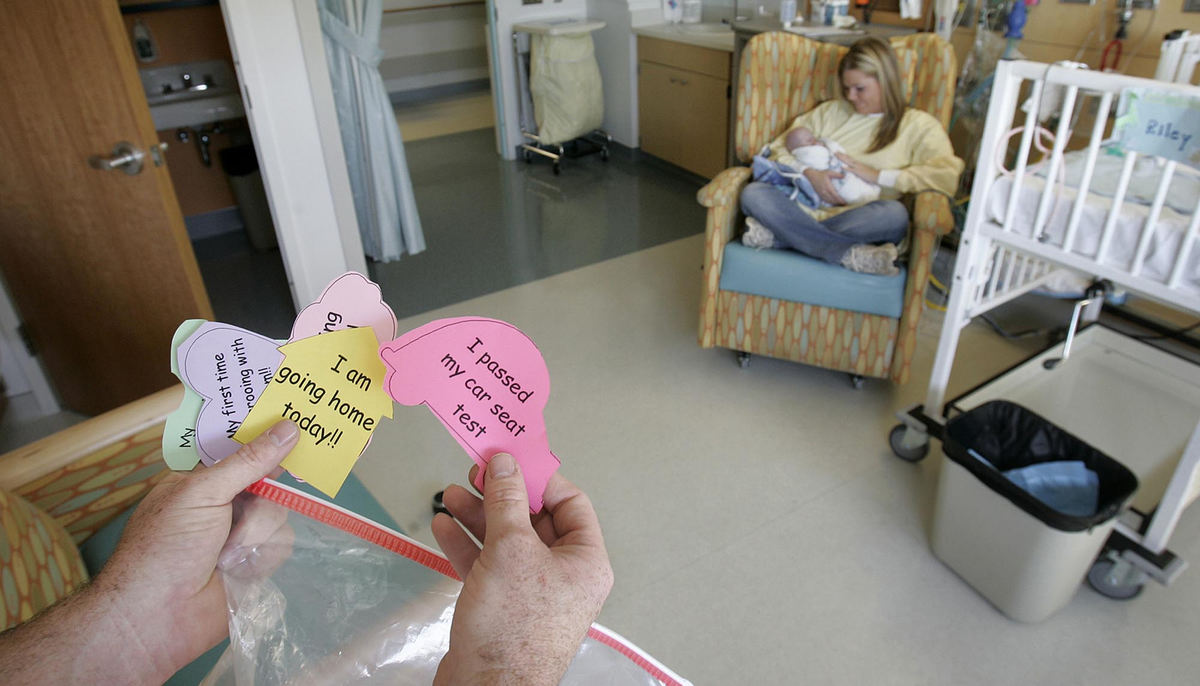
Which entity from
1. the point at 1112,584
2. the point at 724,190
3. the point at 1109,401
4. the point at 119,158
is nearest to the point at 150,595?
the point at 119,158

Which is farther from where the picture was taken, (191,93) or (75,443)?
(191,93)

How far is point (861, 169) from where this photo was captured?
92.9 inches

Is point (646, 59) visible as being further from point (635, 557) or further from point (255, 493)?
point (255, 493)

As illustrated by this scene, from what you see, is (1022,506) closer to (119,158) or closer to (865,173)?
(865,173)

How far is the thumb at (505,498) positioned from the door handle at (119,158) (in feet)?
5.32

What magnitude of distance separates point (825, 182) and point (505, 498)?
2.10 meters

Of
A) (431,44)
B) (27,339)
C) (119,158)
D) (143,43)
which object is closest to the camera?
(119,158)

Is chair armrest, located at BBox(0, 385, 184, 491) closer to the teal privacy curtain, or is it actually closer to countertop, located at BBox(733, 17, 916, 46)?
the teal privacy curtain

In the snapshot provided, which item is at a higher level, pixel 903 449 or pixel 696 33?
pixel 696 33

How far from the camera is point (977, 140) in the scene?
9.18ft

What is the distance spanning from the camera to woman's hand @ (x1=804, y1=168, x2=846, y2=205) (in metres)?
2.37

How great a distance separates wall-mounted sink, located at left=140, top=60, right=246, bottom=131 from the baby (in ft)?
7.99

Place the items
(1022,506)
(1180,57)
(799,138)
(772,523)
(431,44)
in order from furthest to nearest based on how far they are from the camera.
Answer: (431,44), (799,138), (1180,57), (772,523), (1022,506)

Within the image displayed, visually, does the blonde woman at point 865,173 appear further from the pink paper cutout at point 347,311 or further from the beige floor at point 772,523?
the pink paper cutout at point 347,311
